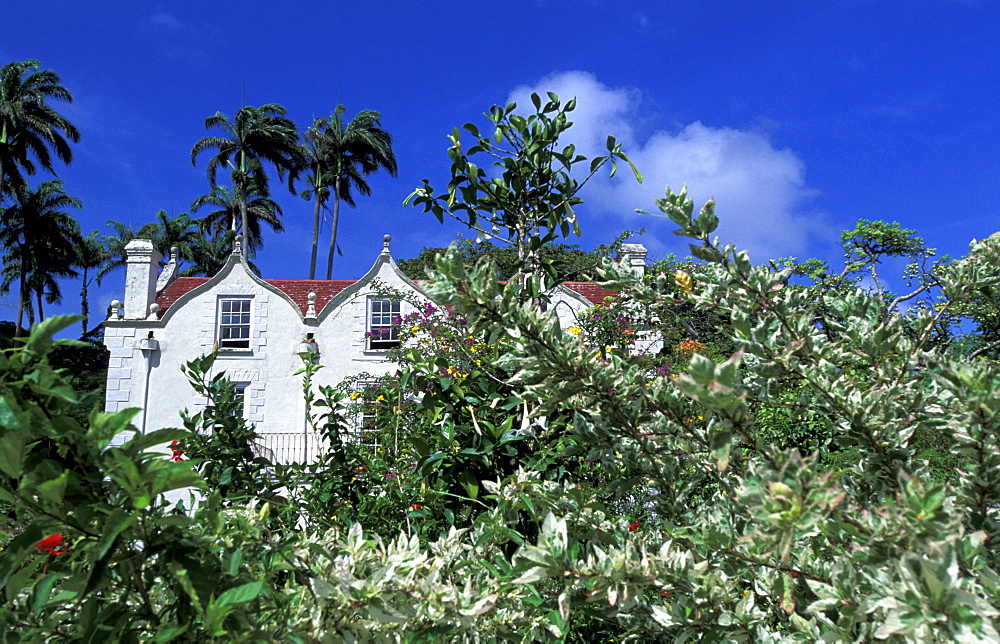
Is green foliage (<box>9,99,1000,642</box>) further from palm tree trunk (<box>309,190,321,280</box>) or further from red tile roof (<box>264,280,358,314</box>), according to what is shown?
palm tree trunk (<box>309,190,321,280</box>)

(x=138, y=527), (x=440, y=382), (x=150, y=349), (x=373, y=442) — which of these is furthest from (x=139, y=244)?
(x=138, y=527)

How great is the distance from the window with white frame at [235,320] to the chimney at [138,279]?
2.08 m

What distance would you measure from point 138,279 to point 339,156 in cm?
2113

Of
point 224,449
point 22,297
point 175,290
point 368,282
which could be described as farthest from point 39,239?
Answer: point 224,449

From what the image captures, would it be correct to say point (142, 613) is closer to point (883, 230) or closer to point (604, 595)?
point (604, 595)

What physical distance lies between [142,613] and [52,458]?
0.36m

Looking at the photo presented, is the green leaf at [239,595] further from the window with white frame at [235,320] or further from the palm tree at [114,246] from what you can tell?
the palm tree at [114,246]

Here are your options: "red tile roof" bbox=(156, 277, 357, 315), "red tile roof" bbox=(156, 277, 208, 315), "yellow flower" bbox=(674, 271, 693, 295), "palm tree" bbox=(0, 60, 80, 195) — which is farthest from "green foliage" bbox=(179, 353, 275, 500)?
"palm tree" bbox=(0, 60, 80, 195)

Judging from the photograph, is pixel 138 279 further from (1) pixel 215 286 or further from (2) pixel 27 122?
(2) pixel 27 122

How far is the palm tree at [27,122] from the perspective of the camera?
30812 mm

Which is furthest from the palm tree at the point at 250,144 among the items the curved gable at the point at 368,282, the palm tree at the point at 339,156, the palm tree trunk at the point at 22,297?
the curved gable at the point at 368,282

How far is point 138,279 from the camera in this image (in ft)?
63.6

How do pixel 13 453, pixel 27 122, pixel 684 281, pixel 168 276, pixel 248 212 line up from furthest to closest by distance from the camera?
pixel 248 212, pixel 27 122, pixel 168 276, pixel 684 281, pixel 13 453

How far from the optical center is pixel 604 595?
5.23 feet
